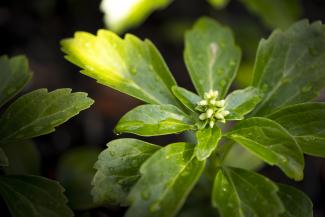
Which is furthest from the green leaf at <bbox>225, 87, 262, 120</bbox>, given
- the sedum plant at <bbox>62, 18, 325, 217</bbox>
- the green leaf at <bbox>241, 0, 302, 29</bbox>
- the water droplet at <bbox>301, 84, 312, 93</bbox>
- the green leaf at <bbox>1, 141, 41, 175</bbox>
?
the green leaf at <bbox>241, 0, 302, 29</bbox>

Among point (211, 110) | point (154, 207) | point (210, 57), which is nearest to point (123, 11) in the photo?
point (210, 57)

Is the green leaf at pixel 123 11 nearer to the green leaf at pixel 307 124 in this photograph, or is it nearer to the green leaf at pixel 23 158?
the green leaf at pixel 23 158

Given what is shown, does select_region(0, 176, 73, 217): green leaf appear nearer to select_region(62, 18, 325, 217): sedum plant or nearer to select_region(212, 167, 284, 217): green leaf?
select_region(62, 18, 325, 217): sedum plant

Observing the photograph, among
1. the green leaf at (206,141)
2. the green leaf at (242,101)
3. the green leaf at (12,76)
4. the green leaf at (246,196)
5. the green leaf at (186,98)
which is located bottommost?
the green leaf at (246,196)

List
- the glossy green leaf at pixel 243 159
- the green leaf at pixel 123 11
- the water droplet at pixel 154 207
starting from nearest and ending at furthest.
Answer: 1. the water droplet at pixel 154 207
2. the glossy green leaf at pixel 243 159
3. the green leaf at pixel 123 11

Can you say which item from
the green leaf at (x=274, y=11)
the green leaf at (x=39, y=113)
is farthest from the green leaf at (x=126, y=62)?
the green leaf at (x=274, y=11)

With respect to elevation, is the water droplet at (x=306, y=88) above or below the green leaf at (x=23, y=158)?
above

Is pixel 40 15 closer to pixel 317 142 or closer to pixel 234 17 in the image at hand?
pixel 234 17
